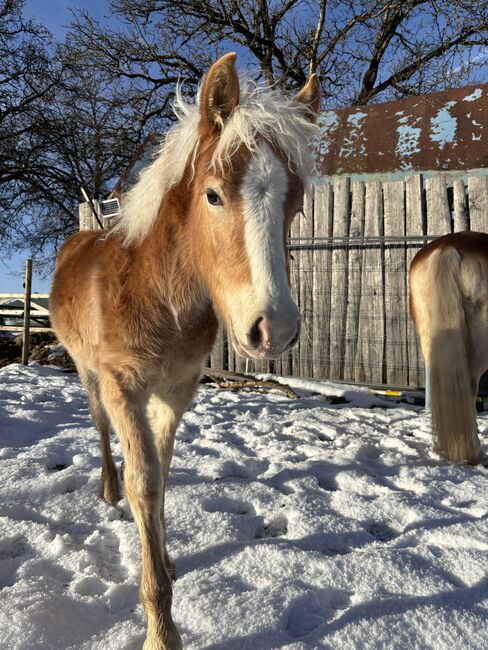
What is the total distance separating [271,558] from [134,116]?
570 inches

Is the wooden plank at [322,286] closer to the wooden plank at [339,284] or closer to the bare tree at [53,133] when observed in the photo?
the wooden plank at [339,284]

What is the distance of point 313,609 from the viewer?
Result: 5.49 feet

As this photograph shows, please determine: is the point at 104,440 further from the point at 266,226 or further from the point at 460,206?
the point at 460,206

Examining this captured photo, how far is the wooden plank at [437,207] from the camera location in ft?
18.6

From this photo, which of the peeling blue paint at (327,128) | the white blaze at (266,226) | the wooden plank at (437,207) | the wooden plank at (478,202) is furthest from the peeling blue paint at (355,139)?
the white blaze at (266,226)

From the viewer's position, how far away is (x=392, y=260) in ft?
19.4

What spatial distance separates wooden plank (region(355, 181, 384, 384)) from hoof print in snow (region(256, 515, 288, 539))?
389 cm

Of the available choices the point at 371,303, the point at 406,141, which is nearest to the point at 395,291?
the point at 371,303

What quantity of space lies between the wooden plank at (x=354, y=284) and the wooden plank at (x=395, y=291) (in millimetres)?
355

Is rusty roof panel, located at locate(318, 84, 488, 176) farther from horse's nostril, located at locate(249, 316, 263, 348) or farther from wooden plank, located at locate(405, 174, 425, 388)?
horse's nostril, located at locate(249, 316, 263, 348)

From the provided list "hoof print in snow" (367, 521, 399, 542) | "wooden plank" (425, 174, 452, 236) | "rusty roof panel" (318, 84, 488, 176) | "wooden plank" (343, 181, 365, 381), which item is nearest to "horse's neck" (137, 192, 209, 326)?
"hoof print in snow" (367, 521, 399, 542)

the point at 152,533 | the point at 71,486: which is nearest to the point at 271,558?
the point at 152,533

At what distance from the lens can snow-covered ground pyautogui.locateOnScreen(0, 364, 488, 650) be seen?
1562mm

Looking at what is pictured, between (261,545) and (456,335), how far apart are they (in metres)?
2.38
